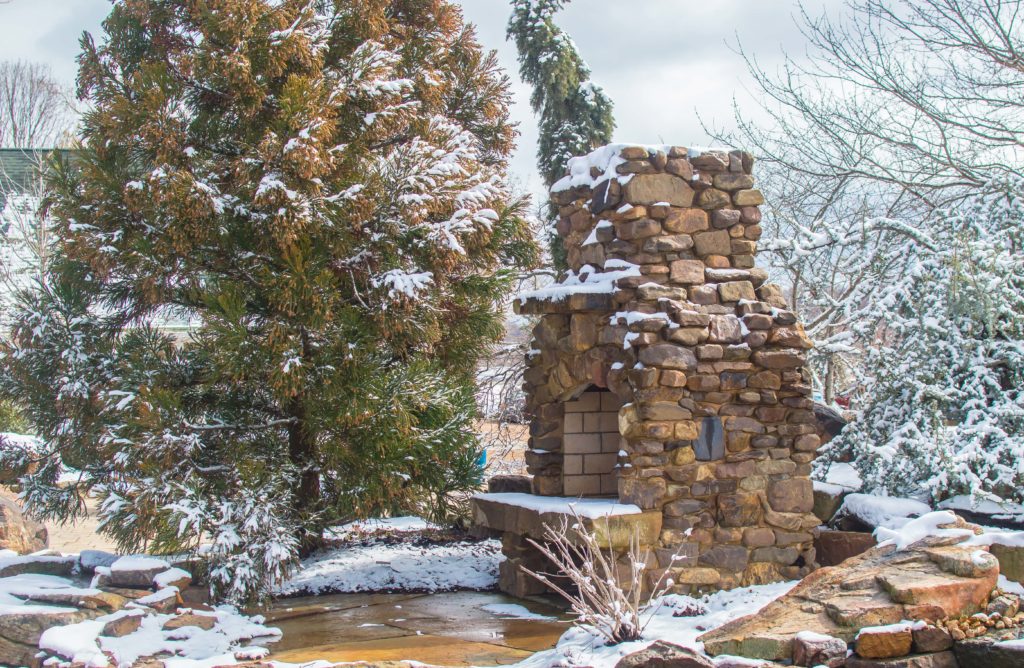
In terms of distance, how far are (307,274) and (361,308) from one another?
27.3 inches

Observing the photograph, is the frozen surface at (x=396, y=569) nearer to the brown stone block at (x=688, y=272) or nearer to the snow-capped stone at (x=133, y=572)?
the snow-capped stone at (x=133, y=572)

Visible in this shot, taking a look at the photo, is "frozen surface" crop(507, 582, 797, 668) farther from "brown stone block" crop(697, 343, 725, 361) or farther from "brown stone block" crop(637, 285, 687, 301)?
"brown stone block" crop(637, 285, 687, 301)

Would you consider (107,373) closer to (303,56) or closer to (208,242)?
(208,242)

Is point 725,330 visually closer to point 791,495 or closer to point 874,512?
point 791,495

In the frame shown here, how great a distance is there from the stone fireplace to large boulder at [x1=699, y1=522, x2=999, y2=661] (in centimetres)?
132

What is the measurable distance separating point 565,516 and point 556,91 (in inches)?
297

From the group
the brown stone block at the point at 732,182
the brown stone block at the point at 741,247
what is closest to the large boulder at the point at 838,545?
the brown stone block at the point at 741,247

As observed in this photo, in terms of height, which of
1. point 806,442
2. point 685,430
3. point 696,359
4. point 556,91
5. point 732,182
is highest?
point 556,91

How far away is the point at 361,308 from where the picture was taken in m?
7.89

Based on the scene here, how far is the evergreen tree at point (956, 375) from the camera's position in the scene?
752 centimetres

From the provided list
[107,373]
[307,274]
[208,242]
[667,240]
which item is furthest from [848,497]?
[107,373]

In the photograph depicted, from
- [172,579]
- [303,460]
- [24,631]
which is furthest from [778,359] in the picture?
[24,631]

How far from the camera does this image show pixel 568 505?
6906 millimetres

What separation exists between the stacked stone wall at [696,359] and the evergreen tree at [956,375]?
1165 mm
